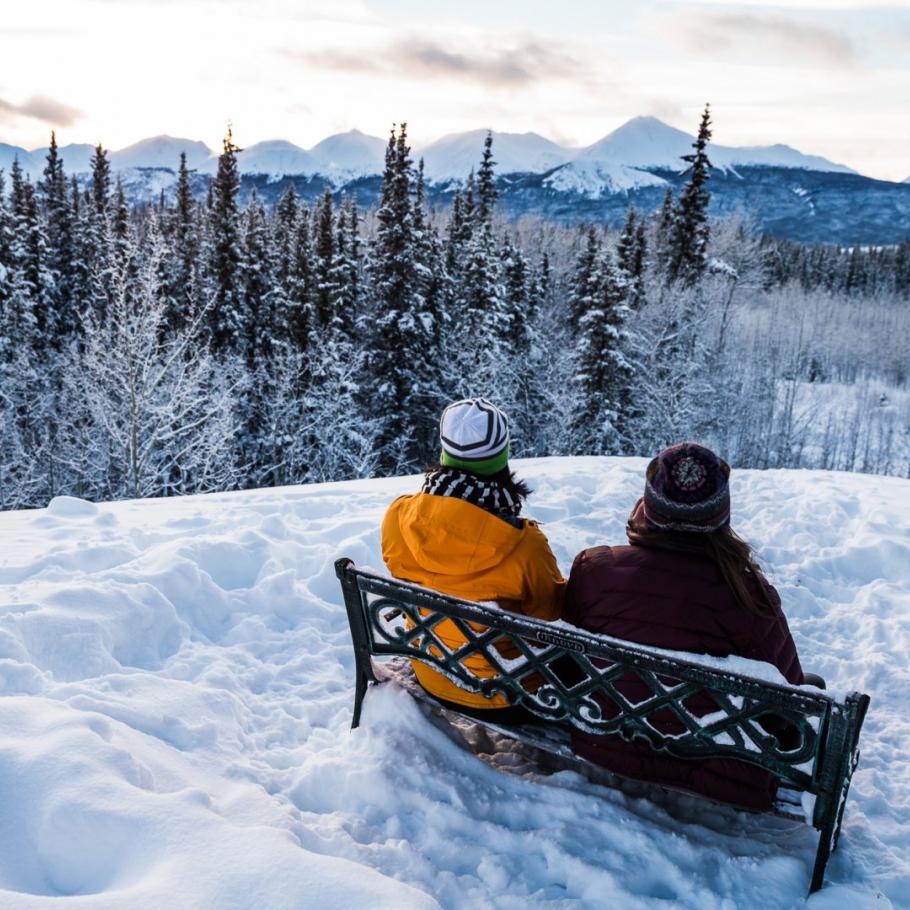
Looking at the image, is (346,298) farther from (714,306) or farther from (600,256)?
(714,306)

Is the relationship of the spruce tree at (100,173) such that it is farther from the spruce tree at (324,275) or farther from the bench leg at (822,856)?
the bench leg at (822,856)

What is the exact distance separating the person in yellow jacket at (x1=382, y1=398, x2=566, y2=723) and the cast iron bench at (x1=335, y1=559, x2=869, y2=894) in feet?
0.47

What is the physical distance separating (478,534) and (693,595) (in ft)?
2.86

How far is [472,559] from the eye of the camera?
9.86 feet

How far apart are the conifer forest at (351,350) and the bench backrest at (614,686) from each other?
65.9 feet

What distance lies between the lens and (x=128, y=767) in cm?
269

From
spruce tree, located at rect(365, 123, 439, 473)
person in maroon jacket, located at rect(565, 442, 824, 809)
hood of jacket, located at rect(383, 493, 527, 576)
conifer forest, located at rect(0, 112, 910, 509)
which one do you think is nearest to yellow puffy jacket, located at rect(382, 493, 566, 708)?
hood of jacket, located at rect(383, 493, 527, 576)

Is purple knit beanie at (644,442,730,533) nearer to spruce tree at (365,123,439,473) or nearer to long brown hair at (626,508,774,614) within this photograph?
long brown hair at (626,508,774,614)

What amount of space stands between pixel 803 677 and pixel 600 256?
2767 cm

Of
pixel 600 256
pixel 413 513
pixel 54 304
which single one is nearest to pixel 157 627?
pixel 413 513

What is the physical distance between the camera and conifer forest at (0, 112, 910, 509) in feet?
88.1

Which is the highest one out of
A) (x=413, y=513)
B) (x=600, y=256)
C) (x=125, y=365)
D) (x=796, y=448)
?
(x=600, y=256)

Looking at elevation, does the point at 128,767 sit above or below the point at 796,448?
above

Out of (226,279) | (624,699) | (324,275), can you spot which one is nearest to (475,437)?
(624,699)
